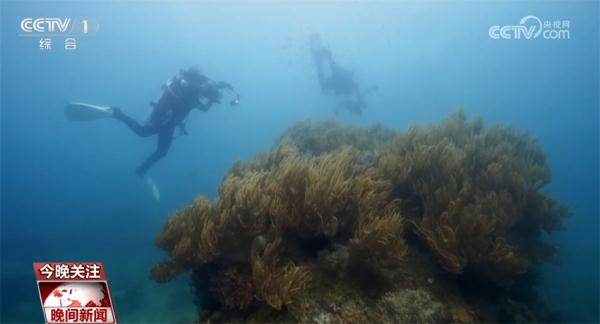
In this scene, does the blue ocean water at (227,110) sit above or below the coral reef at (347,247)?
above

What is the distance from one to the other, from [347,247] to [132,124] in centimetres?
1072

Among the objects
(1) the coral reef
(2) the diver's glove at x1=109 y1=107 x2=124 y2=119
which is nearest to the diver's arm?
(2) the diver's glove at x1=109 y1=107 x2=124 y2=119

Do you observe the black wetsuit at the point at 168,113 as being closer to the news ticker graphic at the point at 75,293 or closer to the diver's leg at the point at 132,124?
the diver's leg at the point at 132,124

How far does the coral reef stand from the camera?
4.43 m

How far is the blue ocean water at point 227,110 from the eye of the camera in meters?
14.7

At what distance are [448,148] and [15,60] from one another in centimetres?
5683

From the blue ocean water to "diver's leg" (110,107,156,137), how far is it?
328cm

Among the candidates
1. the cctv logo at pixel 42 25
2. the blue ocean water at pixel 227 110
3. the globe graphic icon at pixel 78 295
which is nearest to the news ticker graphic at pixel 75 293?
the globe graphic icon at pixel 78 295

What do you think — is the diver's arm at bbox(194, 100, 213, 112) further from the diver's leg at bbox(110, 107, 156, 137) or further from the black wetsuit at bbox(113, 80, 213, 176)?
the diver's leg at bbox(110, 107, 156, 137)

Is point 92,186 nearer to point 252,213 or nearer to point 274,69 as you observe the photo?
point 274,69

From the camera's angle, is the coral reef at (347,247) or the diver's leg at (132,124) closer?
the coral reef at (347,247)

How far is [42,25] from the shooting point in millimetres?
8867

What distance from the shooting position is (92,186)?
46.1 m

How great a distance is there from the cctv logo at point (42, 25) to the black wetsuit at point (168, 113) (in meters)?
3.93
